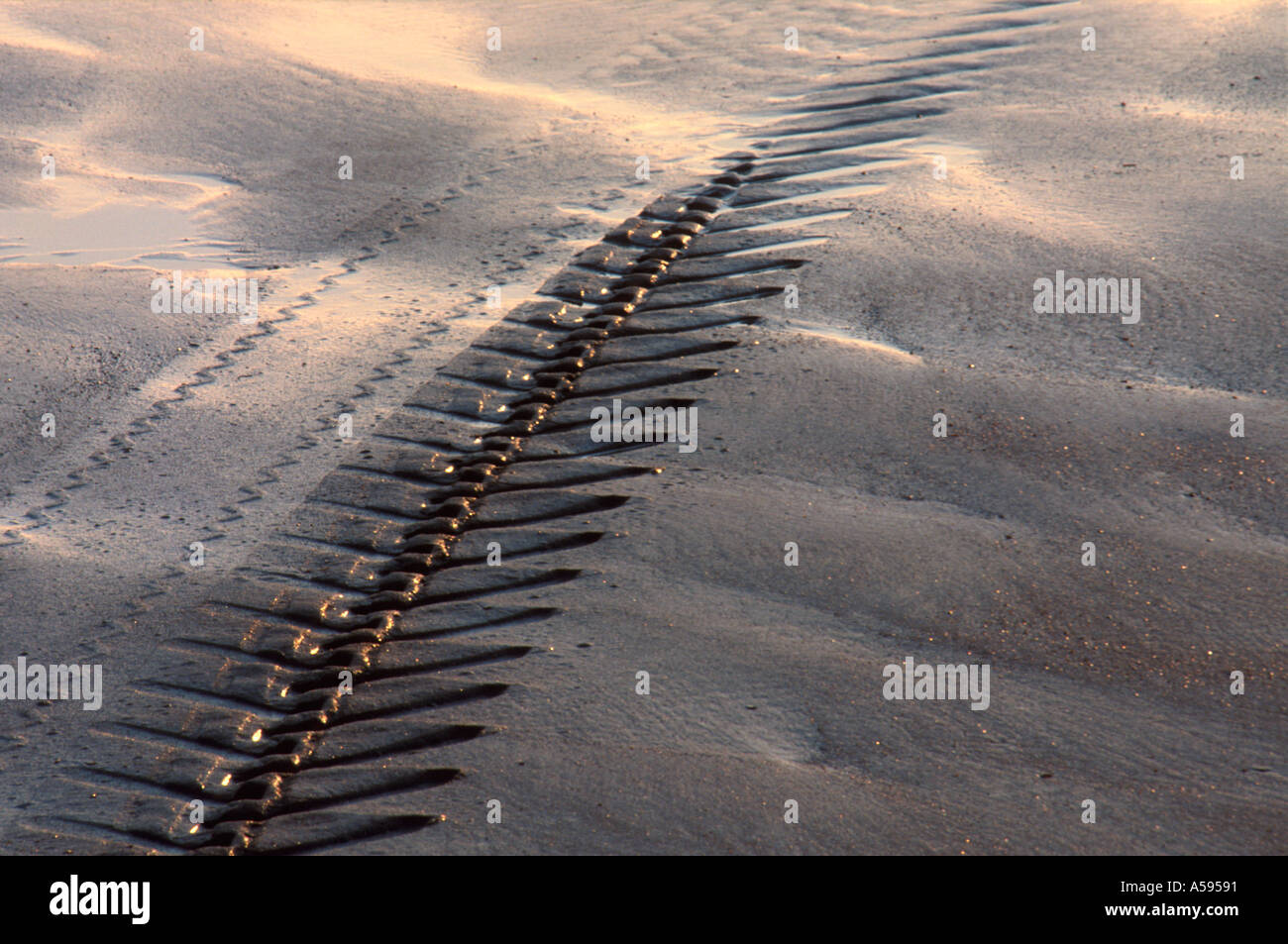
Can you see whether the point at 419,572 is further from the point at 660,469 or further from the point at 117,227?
the point at 117,227

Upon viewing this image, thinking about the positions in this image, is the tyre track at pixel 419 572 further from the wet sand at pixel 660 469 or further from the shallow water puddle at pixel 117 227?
the shallow water puddle at pixel 117 227

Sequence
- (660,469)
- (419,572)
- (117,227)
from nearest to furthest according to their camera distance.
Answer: (419,572)
(660,469)
(117,227)

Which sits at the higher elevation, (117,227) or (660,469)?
(117,227)

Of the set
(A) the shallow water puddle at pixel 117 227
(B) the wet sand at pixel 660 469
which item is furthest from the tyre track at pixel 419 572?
(A) the shallow water puddle at pixel 117 227

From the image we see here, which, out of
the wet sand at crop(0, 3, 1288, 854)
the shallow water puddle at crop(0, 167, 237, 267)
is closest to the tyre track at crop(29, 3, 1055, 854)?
the wet sand at crop(0, 3, 1288, 854)

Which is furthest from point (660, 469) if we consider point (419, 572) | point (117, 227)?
point (117, 227)

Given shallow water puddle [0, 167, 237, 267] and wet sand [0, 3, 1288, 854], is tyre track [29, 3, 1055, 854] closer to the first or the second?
wet sand [0, 3, 1288, 854]

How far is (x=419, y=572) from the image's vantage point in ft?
10.0

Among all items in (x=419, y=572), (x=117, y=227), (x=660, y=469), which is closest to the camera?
(x=419, y=572)

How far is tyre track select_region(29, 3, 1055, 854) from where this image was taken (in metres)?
2.42

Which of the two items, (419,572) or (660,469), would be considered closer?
(419,572)

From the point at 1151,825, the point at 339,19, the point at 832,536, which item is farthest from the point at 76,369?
the point at 339,19

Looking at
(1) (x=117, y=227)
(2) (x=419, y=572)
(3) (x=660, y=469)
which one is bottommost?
(2) (x=419, y=572)

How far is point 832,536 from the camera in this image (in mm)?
3062
